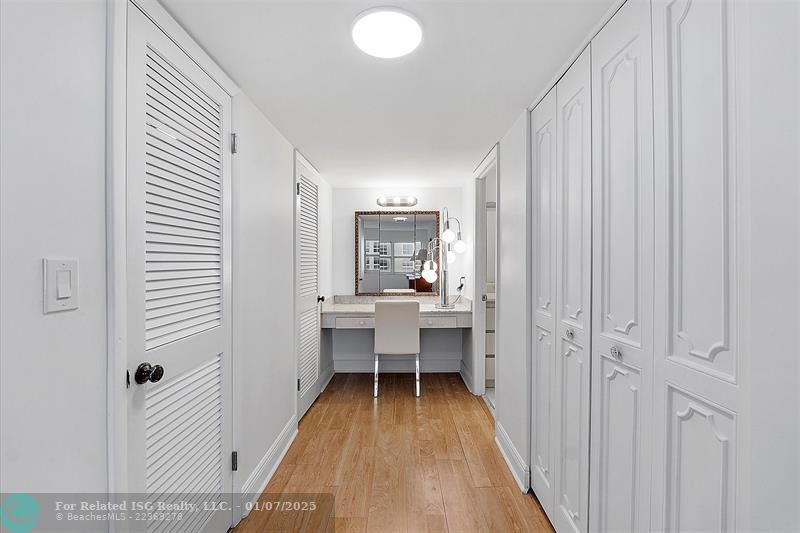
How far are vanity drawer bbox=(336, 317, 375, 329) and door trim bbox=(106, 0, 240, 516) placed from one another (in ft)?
9.94

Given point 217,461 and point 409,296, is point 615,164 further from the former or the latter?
point 409,296

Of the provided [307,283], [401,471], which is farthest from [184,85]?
[401,471]

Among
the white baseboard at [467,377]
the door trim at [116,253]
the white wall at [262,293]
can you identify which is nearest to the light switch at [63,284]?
the door trim at [116,253]

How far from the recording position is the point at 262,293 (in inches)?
94.2

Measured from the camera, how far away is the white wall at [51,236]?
2.86ft

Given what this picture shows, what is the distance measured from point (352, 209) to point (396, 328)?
166 centimetres

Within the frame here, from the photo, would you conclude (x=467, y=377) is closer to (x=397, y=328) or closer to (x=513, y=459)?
(x=397, y=328)

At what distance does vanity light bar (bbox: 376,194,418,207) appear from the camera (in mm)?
4801

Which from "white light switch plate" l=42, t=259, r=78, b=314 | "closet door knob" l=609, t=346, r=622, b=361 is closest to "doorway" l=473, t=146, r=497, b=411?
"closet door knob" l=609, t=346, r=622, b=361

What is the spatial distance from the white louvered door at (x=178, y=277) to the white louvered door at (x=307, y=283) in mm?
1333

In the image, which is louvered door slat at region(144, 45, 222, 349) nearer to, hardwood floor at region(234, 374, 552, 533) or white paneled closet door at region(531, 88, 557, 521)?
hardwood floor at region(234, 374, 552, 533)

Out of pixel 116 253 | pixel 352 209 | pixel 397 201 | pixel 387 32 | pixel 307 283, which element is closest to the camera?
pixel 116 253

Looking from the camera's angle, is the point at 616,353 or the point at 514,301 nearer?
the point at 616,353

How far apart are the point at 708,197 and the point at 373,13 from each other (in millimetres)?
1202
